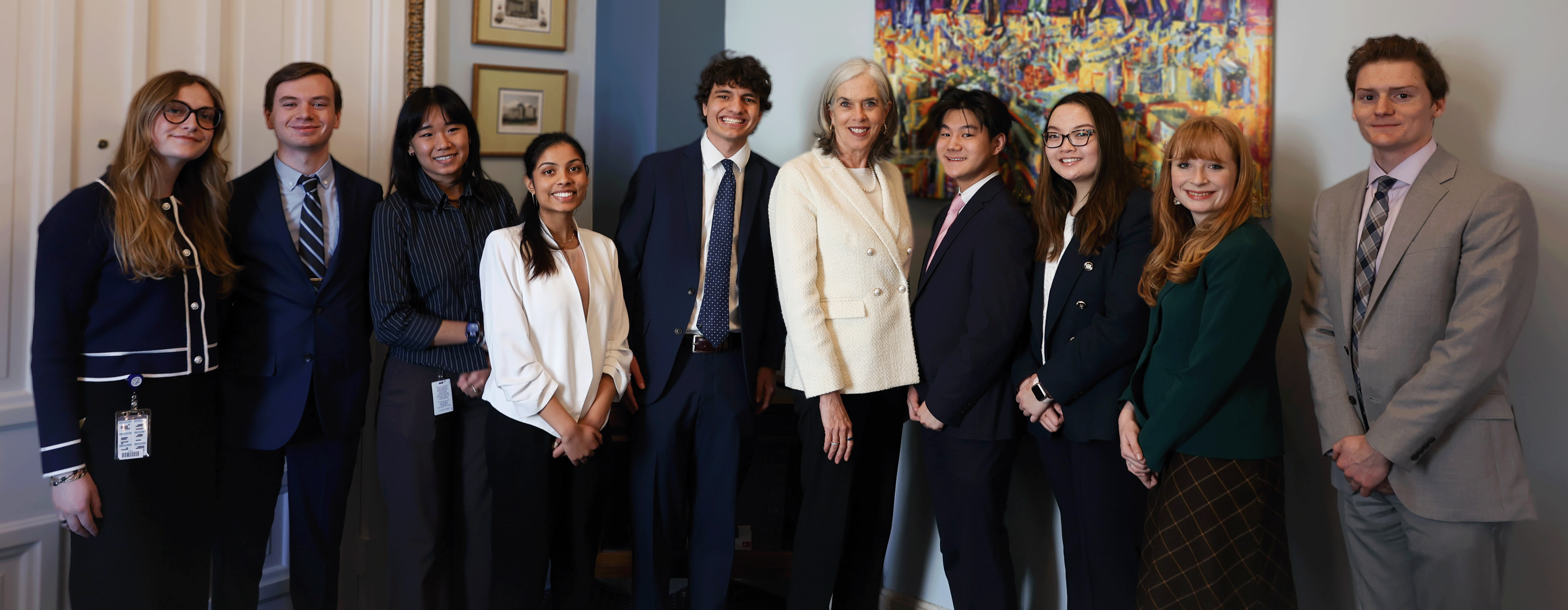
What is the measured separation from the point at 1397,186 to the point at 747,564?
2145 millimetres

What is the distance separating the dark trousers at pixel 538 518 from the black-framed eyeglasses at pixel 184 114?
97cm

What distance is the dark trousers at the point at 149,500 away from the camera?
202 centimetres

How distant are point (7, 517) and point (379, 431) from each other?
965 mm

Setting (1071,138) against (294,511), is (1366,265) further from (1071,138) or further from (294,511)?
(294,511)

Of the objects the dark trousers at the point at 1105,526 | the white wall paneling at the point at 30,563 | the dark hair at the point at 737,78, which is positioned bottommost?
the white wall paneling at the point at 30,563

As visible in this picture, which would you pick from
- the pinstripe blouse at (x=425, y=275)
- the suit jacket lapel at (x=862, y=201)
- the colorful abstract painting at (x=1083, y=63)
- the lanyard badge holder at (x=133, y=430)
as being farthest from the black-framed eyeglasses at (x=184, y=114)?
the colorful abstract painting at (x=1083, y=63)

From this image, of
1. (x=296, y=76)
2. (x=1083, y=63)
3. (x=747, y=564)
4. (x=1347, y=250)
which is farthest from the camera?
(x=747, y=564)

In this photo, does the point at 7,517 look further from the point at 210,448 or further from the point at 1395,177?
the point at 1395,177

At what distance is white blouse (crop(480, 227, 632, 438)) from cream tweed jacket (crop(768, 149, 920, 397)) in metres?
0.50

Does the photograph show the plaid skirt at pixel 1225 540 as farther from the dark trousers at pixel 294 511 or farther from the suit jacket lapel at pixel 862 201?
the dark trousers at pixel 294 511

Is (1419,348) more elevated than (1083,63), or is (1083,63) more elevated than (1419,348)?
(1083,63)

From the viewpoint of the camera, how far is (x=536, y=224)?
239 cm

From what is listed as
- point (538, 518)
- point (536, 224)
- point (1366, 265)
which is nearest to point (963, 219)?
point (1366, 265)

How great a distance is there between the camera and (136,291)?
81.2 inches
